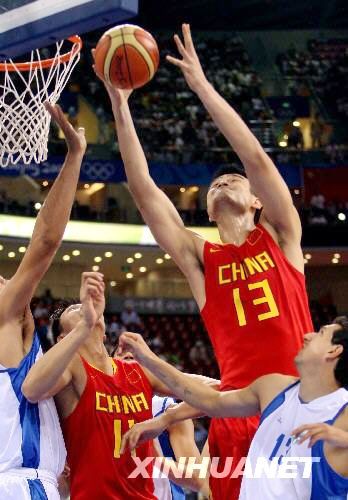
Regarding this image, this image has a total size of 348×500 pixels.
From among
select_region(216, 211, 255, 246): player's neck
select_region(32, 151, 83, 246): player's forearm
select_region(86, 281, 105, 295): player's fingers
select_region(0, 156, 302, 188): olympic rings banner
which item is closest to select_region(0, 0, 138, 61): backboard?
select_region(32, 151, 83, 246): player's forearm

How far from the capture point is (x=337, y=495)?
3.21 m

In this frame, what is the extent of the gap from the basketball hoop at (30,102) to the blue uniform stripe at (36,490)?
212 cm

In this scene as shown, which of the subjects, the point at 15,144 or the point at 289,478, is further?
the point at 15,144

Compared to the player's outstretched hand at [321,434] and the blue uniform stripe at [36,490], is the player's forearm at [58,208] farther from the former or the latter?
the player's outstretched hand at [321,434]

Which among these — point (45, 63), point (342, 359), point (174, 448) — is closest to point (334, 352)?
point (342, 359)

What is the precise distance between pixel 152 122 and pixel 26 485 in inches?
792

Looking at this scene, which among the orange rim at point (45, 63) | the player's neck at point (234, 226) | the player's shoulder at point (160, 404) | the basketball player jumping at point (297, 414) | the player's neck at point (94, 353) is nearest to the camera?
the basketball player jumping at point (297, 414)

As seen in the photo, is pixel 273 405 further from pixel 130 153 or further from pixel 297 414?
pixel 130 153

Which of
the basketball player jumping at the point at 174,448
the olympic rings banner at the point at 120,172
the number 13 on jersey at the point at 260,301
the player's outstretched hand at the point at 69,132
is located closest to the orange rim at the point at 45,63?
the player's outstretched hand at the point at 69,132

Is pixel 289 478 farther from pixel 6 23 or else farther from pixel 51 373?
pixel 6 23

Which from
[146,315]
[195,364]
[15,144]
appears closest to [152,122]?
[146,315]

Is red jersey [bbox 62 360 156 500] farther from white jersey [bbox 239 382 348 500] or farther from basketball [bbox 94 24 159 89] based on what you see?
basketball [bbox 94 24 159 89]

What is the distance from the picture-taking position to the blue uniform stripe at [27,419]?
13.0 ft

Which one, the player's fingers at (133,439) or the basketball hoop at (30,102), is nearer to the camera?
the player's fingers at (133,439)
